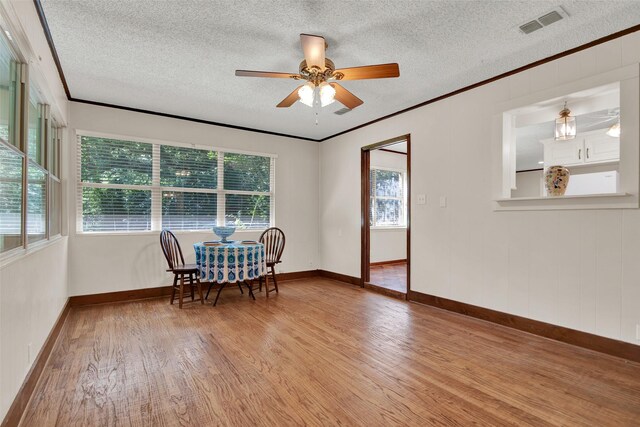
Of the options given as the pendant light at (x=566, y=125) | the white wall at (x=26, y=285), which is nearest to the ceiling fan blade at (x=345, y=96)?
the pendant light at (x=566, y=125)

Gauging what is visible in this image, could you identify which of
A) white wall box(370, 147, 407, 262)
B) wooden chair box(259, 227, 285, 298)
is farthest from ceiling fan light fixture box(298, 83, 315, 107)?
white wall box(370, 147, 407, 262)

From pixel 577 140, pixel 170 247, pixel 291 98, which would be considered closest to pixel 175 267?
pixel 170 247

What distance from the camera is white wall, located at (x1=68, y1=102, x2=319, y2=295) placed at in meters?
4.01

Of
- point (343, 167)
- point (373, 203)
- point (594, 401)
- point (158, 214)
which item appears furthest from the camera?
point (373, 203)

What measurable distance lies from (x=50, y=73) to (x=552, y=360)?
484cm

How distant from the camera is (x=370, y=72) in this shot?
2.53 m

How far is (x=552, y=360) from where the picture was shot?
8.11 ft

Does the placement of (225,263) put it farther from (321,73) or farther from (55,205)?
(321,73)

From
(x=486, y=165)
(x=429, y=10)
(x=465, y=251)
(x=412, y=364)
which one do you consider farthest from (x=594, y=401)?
(x=429, y=10)

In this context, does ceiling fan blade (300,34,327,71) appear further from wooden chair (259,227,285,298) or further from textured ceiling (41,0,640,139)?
wooden chair (259,227,285,298)

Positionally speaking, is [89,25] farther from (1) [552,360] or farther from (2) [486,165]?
(1) [552,360]

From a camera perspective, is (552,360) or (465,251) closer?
(552,360)

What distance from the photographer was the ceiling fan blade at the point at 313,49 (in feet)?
7.31

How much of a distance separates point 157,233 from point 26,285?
2621mm
